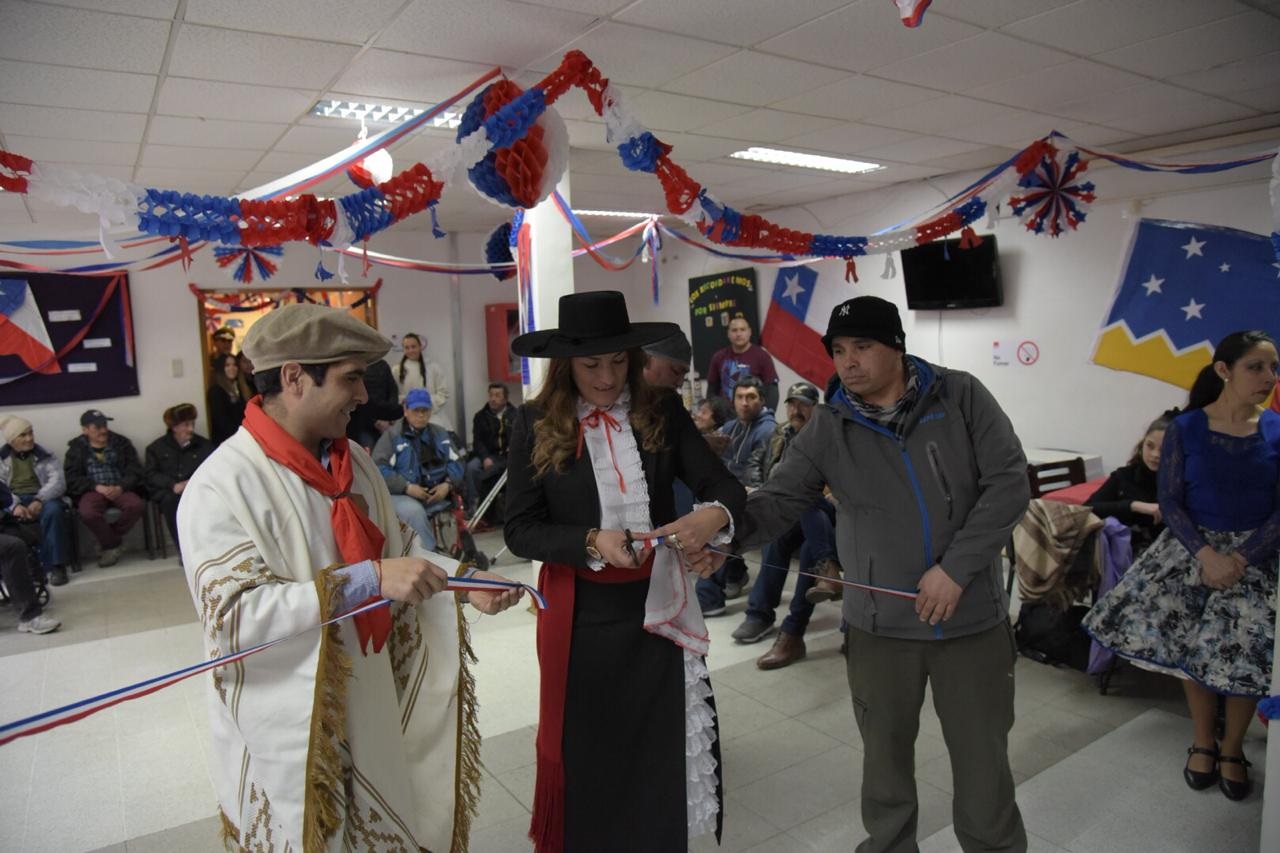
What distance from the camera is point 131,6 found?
294cm

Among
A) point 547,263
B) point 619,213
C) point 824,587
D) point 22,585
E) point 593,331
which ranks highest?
point 619,213

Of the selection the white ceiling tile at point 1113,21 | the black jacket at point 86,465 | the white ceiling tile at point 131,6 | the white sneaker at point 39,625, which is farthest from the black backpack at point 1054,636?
the black jacket at point 86,465

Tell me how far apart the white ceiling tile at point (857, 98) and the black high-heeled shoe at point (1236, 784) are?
3330 millimetres

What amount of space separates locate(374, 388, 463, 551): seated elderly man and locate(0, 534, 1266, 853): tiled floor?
1.48 meters

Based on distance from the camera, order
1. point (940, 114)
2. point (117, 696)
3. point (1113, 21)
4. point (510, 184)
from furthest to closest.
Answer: point (940, 114), point (1113, 21), point (510, 184), point (117, 696)

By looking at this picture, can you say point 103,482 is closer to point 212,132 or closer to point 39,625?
point 39,625

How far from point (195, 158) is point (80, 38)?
2299 millimetres

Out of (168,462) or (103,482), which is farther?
(168,462)

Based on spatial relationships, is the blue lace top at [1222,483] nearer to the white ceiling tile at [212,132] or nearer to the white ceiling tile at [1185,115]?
the white ceiling tile at [1185,115]

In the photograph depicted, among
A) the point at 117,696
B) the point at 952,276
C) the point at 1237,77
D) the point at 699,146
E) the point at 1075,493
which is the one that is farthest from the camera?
the point at 952,276

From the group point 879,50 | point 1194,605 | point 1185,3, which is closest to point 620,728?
point 1194,605

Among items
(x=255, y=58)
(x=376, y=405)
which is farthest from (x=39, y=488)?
(x=255, y=58)

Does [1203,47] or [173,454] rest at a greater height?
[1203,47]

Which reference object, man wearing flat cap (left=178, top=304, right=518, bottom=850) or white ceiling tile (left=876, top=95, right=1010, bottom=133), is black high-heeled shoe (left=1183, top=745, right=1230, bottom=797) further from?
white ceiling tile (left=876, top=95, right=1010, bottom=133)
